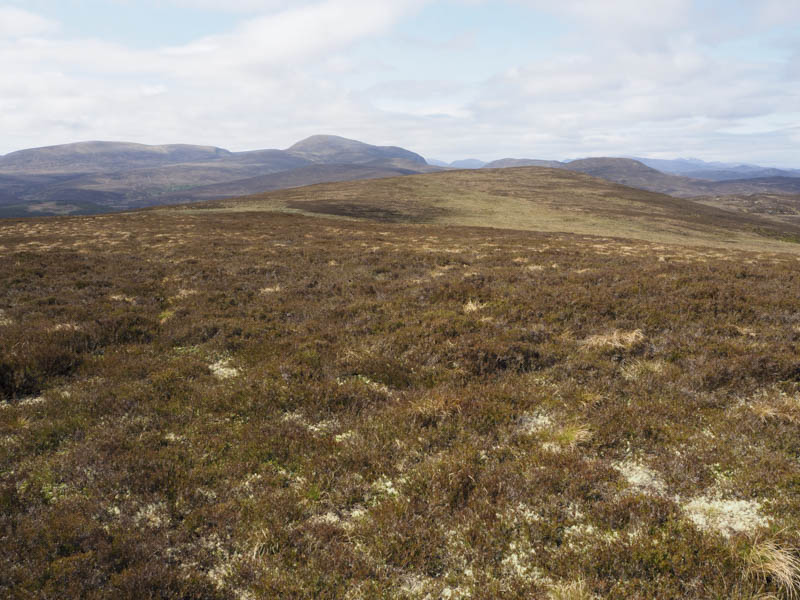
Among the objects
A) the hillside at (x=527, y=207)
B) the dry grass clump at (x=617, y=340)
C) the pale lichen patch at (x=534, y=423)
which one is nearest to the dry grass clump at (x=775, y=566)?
the pale lichen patch at (x=534, y=423)

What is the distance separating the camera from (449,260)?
22.0 metres

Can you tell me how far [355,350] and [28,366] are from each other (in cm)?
714

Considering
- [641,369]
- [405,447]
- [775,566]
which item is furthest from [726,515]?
[641,369]

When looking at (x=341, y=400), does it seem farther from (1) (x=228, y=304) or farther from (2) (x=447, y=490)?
(1) (x=228, y=304)

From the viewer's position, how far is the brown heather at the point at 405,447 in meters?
4.14

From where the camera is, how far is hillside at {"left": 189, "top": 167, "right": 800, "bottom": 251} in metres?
55.1

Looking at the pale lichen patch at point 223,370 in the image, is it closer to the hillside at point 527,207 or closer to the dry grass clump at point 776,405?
the dry grass clump at point 776,405

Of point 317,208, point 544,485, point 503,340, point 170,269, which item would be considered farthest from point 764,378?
point 317,208

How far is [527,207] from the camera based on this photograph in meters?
71.9

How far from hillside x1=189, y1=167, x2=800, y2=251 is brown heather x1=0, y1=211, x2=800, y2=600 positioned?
142 ft

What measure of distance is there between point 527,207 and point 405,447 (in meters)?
72.4

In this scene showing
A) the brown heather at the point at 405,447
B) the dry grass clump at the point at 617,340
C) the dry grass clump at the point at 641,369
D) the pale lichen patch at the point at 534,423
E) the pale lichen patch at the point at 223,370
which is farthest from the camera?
the dry grass clump at the point at 617,340

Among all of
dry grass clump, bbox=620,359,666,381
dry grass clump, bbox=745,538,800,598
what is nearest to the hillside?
dry grass clump, bbox=620,359,666,381

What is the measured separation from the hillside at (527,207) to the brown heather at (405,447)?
43.3 metres
